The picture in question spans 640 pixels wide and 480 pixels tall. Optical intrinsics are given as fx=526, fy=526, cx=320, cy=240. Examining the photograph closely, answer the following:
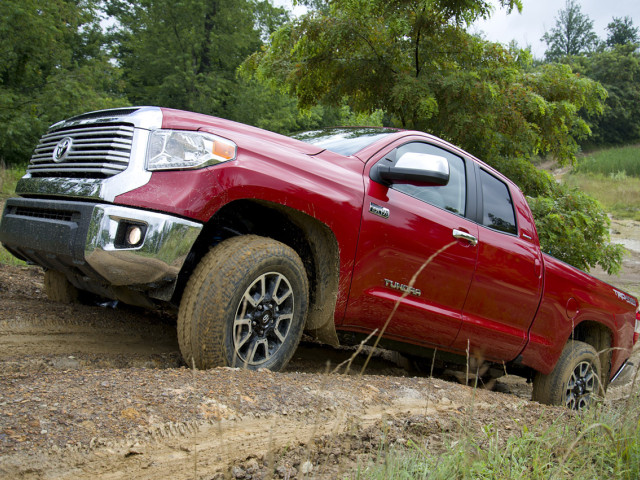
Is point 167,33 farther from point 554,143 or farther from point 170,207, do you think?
point 170,207

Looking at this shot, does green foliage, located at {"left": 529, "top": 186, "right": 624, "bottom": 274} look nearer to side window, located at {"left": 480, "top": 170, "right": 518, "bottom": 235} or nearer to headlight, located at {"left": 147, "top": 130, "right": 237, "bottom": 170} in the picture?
side window, located at {"left": 480, "top": 170, "right": 518, "bottom": 235}

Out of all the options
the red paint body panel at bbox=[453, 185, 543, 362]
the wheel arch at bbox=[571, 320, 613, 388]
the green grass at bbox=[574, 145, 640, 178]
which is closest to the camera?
the red paint body panel at bbox=[453, 185, 543, 362]

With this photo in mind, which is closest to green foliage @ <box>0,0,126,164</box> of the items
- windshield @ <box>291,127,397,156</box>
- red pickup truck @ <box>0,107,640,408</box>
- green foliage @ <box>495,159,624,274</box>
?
red pickup truck @ <box>0,107,640,408</box>

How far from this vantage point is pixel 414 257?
127 inches

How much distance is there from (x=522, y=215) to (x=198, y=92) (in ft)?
63.0

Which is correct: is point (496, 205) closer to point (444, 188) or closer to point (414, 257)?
point (444, 188)

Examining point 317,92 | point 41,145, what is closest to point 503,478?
point 41,145

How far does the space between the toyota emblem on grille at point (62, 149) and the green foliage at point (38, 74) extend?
1040cm

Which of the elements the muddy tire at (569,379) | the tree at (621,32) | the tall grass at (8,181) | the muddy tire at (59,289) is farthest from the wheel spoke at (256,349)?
the tree at (621,32)

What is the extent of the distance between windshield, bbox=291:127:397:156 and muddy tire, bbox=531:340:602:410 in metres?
2.43

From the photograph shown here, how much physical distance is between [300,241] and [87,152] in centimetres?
123

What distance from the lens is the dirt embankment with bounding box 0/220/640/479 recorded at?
1.75 metres

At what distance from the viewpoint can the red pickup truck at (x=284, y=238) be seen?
96.8 inches

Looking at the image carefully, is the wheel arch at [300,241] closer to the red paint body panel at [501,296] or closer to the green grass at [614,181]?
the red paint body panel at [501,296]
